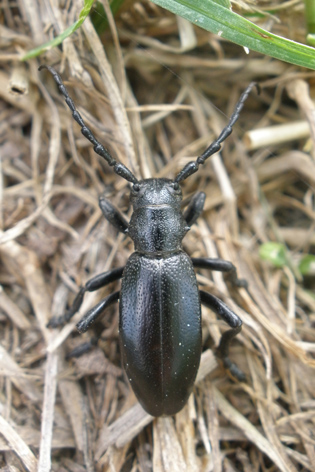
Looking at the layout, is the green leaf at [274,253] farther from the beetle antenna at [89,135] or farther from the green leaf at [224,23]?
the green leaf at [224,23]

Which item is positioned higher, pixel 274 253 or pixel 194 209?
pixel 194 209

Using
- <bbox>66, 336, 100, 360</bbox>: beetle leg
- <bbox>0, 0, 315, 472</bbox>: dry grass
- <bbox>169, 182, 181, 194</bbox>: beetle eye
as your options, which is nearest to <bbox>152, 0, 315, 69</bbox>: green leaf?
<bbox>0, 0, 315, 472</bbox>: dry grass

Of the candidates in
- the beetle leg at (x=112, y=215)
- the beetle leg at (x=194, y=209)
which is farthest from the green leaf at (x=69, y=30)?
the beetle leg at (x=194, y=209)

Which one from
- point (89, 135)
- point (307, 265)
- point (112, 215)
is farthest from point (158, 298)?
point (307, 265)

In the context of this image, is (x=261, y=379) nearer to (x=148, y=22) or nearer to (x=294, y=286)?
(x=294, y=286)

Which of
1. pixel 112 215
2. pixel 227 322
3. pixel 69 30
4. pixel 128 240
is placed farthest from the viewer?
pixel 128 240

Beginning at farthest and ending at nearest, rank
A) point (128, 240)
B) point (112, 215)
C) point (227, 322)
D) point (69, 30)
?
1. point (128, 240)
2. point (112, 215)
3. point (227, 322)
4. point (69, 30)

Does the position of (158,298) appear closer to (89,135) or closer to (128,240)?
(128,240)

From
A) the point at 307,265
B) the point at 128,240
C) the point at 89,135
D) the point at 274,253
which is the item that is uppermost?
the point at 89,135

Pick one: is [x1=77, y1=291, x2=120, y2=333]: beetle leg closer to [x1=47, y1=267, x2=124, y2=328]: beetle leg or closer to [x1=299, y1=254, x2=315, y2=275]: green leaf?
[x1=47, y1=267, x2=124, y2=328]: beetle leg
